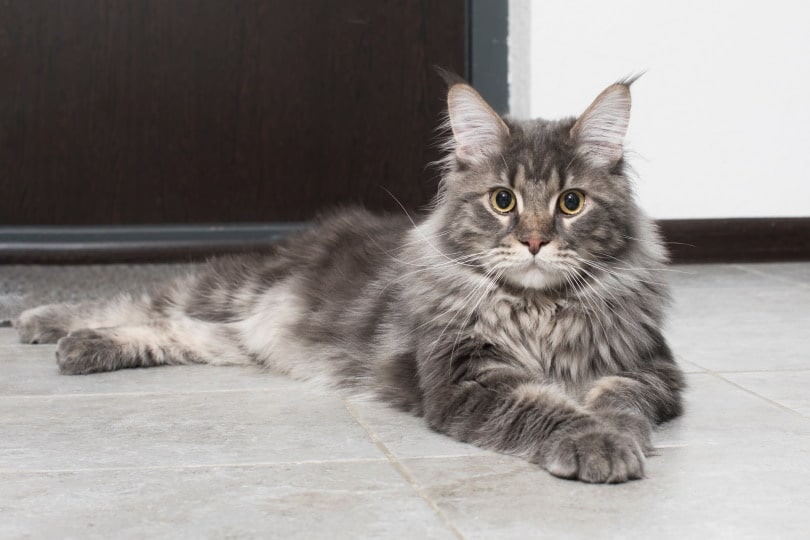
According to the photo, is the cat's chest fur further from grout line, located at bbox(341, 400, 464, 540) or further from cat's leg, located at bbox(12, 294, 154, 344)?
cat's leg, located at bbox(12, 294, 154, 344)

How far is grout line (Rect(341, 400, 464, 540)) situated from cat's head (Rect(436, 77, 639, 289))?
0.41m

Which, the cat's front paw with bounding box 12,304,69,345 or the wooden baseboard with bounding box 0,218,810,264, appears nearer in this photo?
the cat's front paw with bounding box 12,304,69,345

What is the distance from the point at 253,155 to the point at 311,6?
60 centimetres

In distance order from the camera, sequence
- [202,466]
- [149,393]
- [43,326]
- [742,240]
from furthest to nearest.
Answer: [742,240], [43,326], [149,393], [202,466]

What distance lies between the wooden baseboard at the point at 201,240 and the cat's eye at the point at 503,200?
5.71 feet

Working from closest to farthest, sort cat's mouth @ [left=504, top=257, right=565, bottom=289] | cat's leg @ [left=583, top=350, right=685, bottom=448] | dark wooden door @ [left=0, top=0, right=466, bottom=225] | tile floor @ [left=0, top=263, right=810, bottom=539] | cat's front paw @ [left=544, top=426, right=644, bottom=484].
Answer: tile floor @ [left=0, top=263, right=810, bottom=539] → cat's front paw @ [left=544, top=426, right=644, bottom=484] → cat's leg @ [left=583, top=350, right=685, bottom=448] → cat's mouth @ [left=504, top=257, right=565, bottom=289] → dark wooden door @ [left=0, top=0, right=466, bottom=225]

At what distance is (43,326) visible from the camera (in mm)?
3094

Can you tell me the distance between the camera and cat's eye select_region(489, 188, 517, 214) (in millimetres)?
2205

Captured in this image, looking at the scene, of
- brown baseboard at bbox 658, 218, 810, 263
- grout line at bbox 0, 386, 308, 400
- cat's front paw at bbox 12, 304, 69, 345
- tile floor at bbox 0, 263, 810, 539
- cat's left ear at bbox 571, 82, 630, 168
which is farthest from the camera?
brown baseboard at bbox 658, 218, 810, 263

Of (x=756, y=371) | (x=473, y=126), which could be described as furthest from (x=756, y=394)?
(x=473, y=126)

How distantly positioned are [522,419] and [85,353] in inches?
49.2

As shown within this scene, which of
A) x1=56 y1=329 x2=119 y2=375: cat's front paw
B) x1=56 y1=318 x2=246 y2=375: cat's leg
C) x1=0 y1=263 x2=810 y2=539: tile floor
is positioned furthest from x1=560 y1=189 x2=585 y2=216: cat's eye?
x1=56 y1=329 x2=119 y2=375: cat's front paw

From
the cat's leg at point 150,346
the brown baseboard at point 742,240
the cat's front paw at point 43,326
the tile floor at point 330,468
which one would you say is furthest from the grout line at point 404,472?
the brown baseboard at point 742,240

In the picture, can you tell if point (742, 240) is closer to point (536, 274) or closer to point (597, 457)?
point (536, 274)
